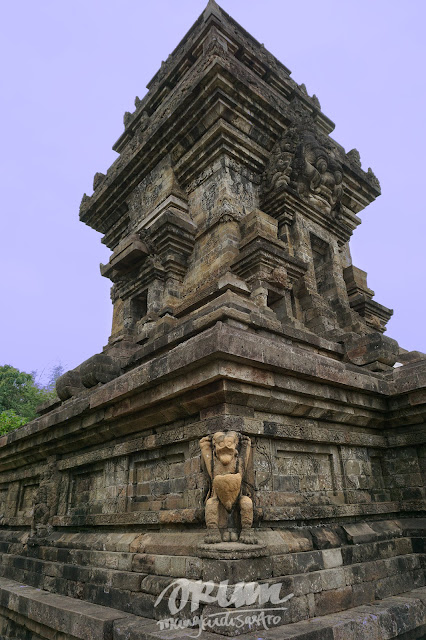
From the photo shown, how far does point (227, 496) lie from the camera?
12.4 ft

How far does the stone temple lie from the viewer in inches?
152

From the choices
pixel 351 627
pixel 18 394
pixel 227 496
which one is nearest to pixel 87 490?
pixel 227 496

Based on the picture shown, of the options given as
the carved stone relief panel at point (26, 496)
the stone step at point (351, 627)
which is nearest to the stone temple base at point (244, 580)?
the stone step at point (351, 627)

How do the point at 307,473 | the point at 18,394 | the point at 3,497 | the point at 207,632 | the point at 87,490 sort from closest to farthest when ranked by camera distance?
the point at 207,632, the point at 307,473, the point at 87,490, the point at 3,497, the point at 18,394

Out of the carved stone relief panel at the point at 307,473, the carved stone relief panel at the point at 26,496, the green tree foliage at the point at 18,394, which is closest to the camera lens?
the carved stone relief panel at the point at 307,473

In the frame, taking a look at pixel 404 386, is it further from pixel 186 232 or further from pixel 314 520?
pixel 186 232

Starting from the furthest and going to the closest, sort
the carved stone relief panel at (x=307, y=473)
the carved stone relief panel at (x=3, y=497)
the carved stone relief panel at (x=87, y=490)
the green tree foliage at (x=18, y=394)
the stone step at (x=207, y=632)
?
the green tree foliage at (x=18, y=394) < the carved stone relief panel at (x=3, y=497) < the carved stone relief panel at (x=87, y=490) < the carved stone relief panel at (x=307, y=473) < the stone step at (x=207, y=632)

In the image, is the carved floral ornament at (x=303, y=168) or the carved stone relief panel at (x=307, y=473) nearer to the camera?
the carved stone relief panel at (x=307, y=473)

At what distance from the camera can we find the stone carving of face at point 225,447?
3.81 m

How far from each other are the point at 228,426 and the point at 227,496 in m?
0.61

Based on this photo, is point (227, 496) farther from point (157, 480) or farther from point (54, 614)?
Answer: point (54, 614)

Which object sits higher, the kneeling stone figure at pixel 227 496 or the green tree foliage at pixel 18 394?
the green tree foliage at pixel 18 394
